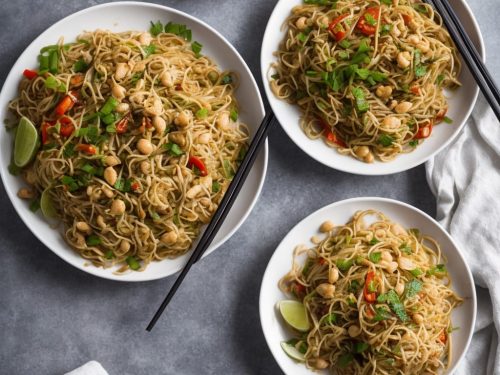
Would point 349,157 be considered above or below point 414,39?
below

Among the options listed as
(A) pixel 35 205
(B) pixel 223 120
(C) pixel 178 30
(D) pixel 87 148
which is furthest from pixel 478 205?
(A) pixel 35 205

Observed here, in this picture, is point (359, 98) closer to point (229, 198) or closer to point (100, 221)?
point (229, 198)

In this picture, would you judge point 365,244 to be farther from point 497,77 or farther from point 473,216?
point 497,77

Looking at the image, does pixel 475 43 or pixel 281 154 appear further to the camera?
pixel 281 154

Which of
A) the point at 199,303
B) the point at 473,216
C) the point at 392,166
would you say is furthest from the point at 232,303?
the point at 473,216

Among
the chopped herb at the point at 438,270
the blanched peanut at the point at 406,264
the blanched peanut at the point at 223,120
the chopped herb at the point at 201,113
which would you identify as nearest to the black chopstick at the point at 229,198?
the blanched peanut at the point at 223,120

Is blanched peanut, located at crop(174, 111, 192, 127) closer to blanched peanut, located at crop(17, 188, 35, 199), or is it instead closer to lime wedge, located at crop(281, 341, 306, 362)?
blanched peanut, located at crop(17, 188, 35, 199)

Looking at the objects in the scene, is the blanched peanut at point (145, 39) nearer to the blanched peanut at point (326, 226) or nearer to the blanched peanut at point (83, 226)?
the blanched peanut at point (83, 226)
